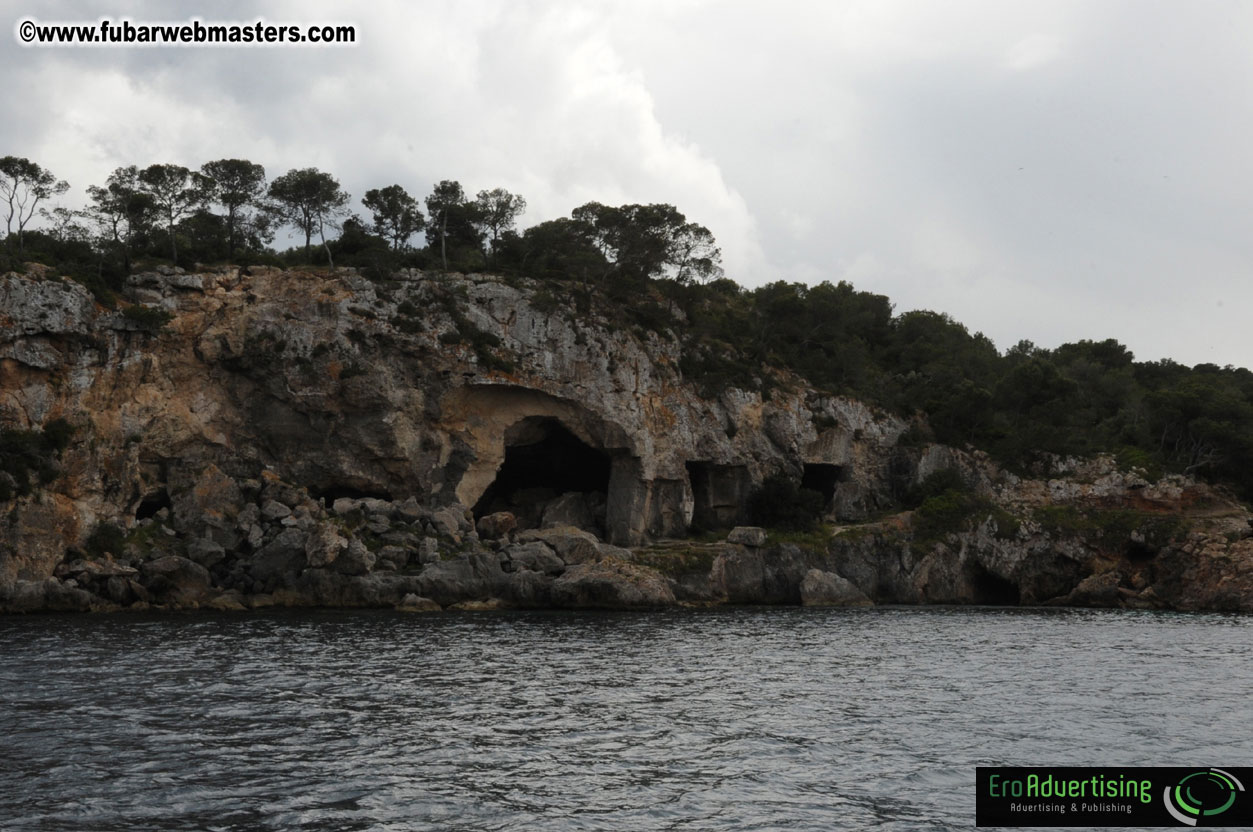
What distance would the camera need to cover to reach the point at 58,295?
A: 46.5 m

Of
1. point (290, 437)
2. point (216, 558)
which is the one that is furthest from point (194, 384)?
point (216, 558)

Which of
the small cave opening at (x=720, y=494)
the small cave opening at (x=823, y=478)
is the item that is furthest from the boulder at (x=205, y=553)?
Answer: the small cave opening at (x=823, y=478)

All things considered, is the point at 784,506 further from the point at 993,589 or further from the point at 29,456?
the point at 29,456

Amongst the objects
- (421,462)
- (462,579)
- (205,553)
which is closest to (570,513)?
(421,462)

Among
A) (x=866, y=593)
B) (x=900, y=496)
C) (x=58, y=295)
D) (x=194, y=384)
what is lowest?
(x=866, y=593)

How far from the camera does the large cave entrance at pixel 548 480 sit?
210ft

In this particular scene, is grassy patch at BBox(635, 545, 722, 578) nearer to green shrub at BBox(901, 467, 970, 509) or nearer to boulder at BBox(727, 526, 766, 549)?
boulder at BBox(727, 526, 766, 549)

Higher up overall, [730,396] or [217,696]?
[730,396]

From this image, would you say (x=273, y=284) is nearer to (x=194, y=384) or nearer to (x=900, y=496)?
(x=194, y=384)

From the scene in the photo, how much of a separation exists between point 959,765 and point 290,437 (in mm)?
43775

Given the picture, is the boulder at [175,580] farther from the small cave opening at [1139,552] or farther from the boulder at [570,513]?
the small cave opening at [1139,552]

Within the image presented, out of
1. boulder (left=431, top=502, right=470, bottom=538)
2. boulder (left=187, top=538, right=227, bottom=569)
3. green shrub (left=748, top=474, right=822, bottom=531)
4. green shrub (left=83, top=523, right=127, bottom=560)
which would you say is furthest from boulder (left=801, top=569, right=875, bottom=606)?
green shrub (left=83, top=523, right=127, bottom=560)

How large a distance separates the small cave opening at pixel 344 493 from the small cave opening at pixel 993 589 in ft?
121

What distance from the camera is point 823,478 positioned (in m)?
73.4
